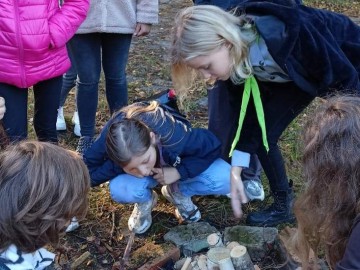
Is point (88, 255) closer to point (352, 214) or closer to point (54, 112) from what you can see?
point (54, 112)

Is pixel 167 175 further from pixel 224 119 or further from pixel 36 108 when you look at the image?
pixel 36 108

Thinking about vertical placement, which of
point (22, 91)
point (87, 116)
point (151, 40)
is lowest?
point (151, 40)

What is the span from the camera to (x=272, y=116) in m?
2.65

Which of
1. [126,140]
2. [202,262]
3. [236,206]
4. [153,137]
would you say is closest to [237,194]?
[236,206]

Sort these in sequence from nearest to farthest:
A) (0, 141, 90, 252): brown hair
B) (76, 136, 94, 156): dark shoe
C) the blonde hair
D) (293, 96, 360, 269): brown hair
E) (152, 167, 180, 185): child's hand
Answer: (0, 141, 90, 252): brown hair, (293, 96, 360, 269): brown hair, the blonde hair, (152, 167, 180, 185): child's hand, (76, 136, 94, 156): dark shoe

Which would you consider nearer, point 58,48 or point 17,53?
point 17,53

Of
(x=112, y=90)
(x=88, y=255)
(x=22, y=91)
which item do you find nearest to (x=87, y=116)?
(x=112, y=90)

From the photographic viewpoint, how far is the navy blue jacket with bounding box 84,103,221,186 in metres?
2.62

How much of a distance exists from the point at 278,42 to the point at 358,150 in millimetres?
666

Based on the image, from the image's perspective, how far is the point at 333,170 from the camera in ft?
5.81

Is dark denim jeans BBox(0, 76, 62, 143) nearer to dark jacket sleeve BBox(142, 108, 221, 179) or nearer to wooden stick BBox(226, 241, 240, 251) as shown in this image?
dark jacket sleeve BBox(142, 108, 221, 179)

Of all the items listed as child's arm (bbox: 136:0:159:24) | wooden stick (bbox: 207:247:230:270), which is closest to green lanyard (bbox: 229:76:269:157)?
wooden stick (bbox: 207:247:230:270)

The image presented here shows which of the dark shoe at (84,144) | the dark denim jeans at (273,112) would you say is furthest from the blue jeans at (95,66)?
the dark denim jeans at (273,112)

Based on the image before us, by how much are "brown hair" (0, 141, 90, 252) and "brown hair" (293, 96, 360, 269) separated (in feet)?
2.38
